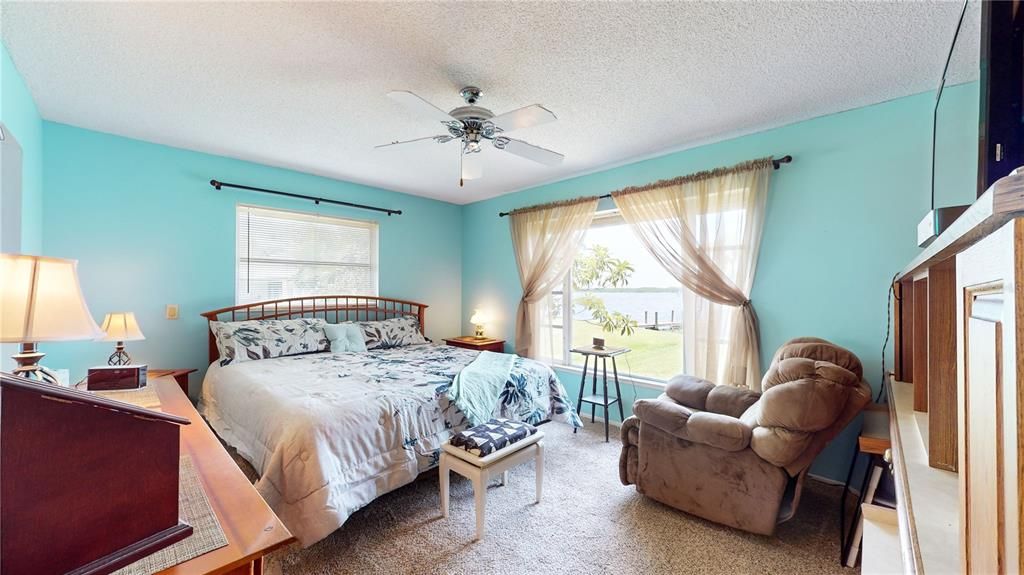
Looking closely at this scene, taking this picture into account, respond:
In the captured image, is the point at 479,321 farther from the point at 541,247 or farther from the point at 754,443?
the point at 754,443

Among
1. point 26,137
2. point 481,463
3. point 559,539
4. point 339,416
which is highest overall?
point 26,137

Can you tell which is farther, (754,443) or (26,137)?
(26,137)

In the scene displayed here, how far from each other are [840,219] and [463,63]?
2.64 metres

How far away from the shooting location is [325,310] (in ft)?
14.1

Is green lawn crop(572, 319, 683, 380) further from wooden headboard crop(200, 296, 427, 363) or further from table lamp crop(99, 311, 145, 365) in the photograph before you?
table lamp crop(99, 311, 145, 365)

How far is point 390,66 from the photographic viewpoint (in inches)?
84.7

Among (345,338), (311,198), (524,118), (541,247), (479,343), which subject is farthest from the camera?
(479,343)

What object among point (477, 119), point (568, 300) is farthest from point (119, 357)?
point (568, 300)

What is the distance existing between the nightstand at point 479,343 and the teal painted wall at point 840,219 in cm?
276

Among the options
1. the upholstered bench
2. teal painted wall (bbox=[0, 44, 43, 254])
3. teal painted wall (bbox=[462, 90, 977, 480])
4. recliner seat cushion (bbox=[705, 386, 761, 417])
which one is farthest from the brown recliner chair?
teal painted wall (bbox=[0, 44, 43, 254])

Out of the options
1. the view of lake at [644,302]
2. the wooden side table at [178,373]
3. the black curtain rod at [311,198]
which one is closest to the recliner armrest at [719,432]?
the view of lake at [644,302]

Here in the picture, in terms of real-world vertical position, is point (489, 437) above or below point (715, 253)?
below

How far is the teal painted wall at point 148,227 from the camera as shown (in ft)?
9.87

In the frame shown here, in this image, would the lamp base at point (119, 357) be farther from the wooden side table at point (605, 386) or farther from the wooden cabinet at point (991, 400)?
the wooden cabinet at point (991, 400)
